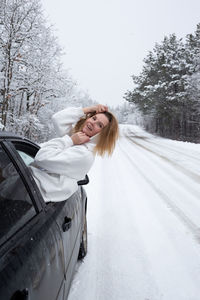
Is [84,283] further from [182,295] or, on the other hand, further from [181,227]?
[181,227]

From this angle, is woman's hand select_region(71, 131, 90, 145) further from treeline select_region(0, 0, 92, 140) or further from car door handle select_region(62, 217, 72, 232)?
treeline select_region(0, 0, 92, 140)

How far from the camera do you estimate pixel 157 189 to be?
5.68m

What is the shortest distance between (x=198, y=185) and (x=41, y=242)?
5695 mm

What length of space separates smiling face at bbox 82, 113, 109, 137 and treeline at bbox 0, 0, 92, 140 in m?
9.64

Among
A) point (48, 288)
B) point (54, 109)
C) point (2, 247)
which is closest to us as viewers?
point (2, 247)

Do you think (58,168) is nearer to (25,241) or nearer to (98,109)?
(25,241)

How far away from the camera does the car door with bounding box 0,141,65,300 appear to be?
2.99 feet

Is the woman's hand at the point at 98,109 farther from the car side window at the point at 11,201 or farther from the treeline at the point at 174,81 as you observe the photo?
the treeline at the point at 174,81

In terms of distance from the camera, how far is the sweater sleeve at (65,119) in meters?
2.01

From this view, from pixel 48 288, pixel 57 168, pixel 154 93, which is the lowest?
pixel 48 288

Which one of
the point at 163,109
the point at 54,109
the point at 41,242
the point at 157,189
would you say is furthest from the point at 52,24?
the point at 163,109

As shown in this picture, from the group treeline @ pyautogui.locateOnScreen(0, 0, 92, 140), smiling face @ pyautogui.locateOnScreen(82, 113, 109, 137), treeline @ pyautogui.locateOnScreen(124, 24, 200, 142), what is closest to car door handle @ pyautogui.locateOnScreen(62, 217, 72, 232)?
smiling face @ pyautogui.locateOnScreen(82, 113, 109, 137)

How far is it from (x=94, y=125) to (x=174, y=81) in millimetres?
24979

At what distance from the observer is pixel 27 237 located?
114cm
